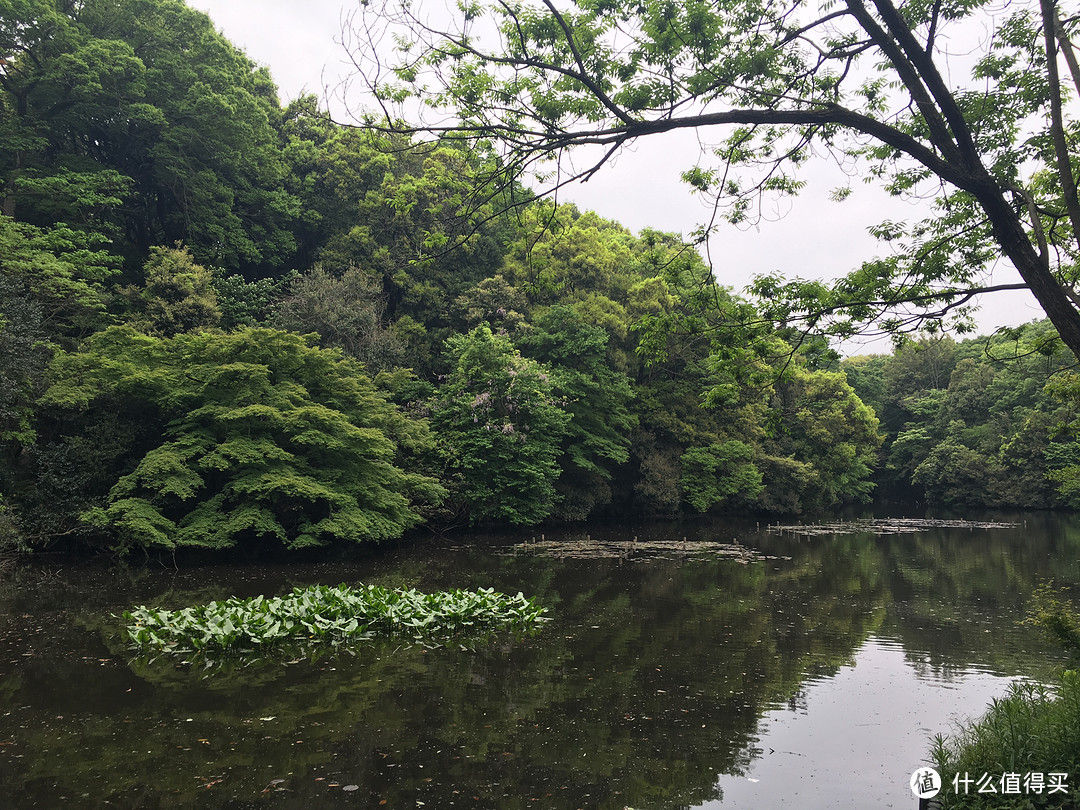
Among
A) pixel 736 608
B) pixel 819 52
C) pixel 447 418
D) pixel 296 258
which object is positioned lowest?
pixel 736 608

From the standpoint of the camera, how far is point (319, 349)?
59.2 ft

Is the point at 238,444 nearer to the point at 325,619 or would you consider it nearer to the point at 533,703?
the point at 325,619

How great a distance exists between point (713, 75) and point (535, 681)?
6341 millimetres

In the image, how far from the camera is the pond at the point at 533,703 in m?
5.21

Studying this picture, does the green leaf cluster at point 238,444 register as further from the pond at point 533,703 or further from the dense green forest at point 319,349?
the pond at point 533,703

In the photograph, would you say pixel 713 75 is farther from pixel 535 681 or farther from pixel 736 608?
pixel 736 608

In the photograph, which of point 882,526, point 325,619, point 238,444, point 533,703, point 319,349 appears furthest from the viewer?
point 882,526

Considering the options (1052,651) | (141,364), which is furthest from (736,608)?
(141,364)

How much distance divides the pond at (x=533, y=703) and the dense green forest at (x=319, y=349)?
299cm

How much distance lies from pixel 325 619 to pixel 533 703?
3778 millimetres

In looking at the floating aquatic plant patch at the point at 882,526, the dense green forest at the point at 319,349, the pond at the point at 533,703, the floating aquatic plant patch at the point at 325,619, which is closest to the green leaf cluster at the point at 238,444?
the dense green forest at the point at 319,349

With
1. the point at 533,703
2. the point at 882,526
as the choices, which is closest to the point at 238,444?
the point at 533,703

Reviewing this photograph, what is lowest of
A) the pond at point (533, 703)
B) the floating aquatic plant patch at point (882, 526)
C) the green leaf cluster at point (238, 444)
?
the pond at point (533, 703)

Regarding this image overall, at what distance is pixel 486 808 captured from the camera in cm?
486
